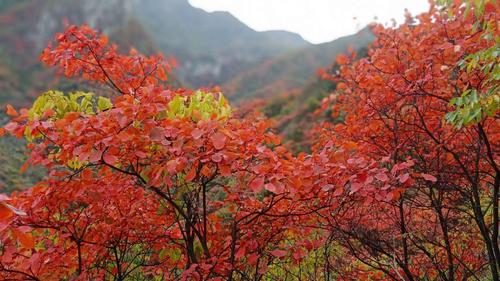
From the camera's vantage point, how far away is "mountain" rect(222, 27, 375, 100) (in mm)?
68688

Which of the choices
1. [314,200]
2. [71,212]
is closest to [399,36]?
[314,200]

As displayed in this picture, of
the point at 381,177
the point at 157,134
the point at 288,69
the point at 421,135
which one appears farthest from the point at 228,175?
the point at 288,69

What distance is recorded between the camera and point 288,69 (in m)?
74.8

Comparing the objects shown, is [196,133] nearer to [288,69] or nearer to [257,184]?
[257,184]

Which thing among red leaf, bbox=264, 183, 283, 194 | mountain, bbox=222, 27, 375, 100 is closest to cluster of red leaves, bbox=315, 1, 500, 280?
red leaf, bbox=264, 183, 283, 194

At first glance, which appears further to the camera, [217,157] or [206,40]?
[206,40]

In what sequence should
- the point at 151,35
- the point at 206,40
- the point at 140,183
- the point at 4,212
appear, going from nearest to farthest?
the point at 4,212 → the point at 140,183 → the point at 151,35 → the point at 206,40

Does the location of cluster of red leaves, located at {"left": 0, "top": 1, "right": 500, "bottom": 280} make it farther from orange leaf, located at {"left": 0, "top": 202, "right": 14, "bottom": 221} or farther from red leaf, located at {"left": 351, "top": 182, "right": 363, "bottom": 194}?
orange leaf, located at {"left": 0, "top": 202, "right": 14, "bottom": 221}

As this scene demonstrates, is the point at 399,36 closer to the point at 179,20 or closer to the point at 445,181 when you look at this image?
the point at 445,181

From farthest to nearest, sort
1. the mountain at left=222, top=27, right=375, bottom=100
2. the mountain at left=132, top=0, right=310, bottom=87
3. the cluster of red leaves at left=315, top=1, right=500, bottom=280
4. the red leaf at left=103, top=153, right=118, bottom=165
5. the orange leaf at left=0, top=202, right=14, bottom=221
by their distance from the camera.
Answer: the mountain at left=132, top=0, right=310, bottom=87
the mountain at left=222, top=27, right=375, bottom=100
the cluster of red leaves at left=315, top=1, right=500, bottom=280
the red leaf at left=103, top=153, right=118, bottom=165
the orange leaf at left=0, top=202, right=14, bottom=221

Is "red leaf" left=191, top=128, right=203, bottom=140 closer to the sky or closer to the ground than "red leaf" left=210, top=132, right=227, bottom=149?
closer to the sky

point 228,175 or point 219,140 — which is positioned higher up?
point 219,140

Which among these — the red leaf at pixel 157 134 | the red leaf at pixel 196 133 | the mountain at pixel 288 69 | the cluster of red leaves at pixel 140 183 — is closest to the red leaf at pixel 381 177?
the cluster of red leaves at pixel 140 183

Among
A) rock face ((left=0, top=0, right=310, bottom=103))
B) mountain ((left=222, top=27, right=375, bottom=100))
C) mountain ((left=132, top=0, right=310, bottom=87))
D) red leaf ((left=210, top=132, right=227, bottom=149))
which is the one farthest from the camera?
mountain ((left=132, top=0, right=310, bottom=87))
